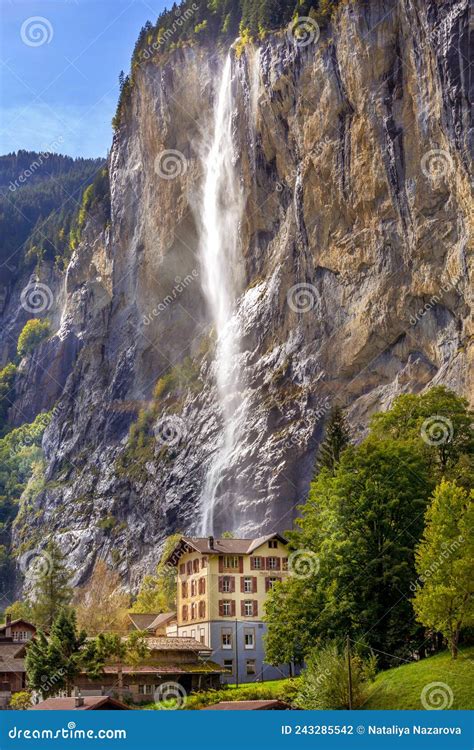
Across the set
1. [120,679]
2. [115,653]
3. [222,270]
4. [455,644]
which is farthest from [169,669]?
[222,270]

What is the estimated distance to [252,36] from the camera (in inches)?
4882

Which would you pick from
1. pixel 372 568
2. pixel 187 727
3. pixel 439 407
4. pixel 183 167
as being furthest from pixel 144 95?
pixel 187 727

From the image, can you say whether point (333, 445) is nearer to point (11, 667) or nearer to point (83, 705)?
point (11, 667)

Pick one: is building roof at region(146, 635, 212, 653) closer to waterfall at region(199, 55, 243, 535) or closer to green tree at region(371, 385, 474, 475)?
green tree at region(371, 385, 474, 475)

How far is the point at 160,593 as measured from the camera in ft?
323

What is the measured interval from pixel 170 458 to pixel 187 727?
82138 millimetres

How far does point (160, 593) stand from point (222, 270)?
4428cm

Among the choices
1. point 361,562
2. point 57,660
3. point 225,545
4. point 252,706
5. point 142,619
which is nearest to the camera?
point 252,706

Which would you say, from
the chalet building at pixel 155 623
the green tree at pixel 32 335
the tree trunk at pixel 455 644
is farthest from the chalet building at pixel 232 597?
the green tree at pixel 32 335

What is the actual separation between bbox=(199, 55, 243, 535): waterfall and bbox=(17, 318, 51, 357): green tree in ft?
191

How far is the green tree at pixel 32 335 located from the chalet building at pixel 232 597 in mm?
107259

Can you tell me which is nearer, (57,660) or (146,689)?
(57,660)

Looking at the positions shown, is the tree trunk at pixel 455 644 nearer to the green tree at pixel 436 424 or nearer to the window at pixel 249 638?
the green tree at pixel 436 424

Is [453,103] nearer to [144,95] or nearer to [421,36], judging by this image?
[421,36]
